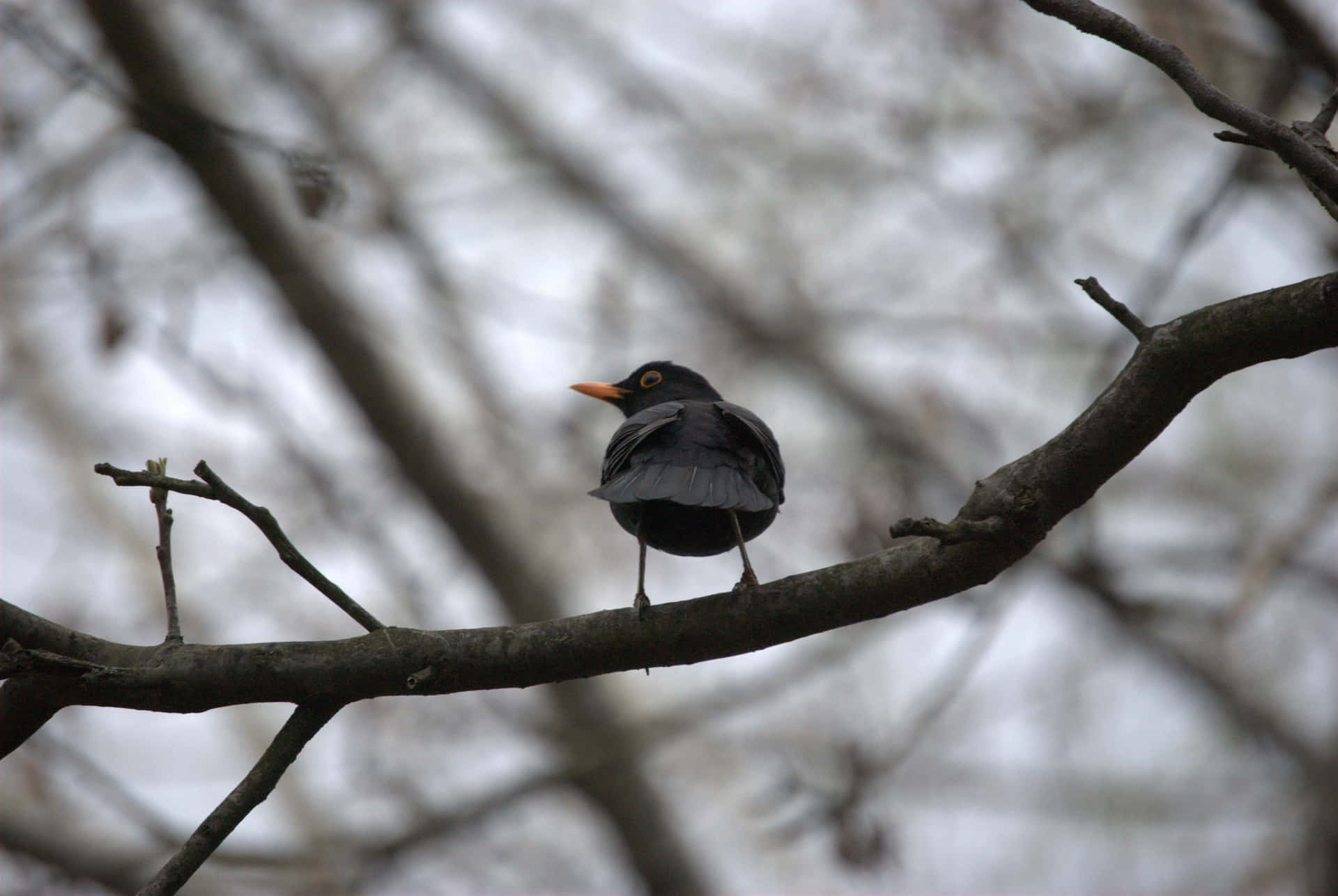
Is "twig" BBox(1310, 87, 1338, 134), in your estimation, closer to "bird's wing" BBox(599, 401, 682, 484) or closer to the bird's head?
"bird's wing" BBox(599, 401, 682, 484)

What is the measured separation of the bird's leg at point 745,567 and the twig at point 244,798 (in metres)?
0.91

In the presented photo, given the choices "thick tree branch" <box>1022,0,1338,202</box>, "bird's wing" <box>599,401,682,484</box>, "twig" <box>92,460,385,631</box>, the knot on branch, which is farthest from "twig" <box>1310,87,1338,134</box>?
"twig" <box>92,460,385,631</box>

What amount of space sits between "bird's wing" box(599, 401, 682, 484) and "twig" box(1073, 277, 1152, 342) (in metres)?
1.25

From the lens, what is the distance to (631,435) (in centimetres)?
328

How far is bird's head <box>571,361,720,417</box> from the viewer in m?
4.83

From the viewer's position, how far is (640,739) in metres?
6.98

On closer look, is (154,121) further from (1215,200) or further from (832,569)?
(1215,200)

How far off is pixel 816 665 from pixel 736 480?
4.08 meters

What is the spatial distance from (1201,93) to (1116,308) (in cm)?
46

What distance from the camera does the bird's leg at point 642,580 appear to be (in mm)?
2543

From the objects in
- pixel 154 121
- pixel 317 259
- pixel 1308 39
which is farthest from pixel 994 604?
pixel 317 259

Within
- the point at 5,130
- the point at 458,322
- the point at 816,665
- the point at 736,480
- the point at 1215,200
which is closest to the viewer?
the point at 736,480

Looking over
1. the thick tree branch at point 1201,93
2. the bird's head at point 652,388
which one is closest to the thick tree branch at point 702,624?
the thick tree branch at point 1201,93

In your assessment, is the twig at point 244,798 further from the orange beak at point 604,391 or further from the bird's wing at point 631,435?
the orange beak at point 604,391
